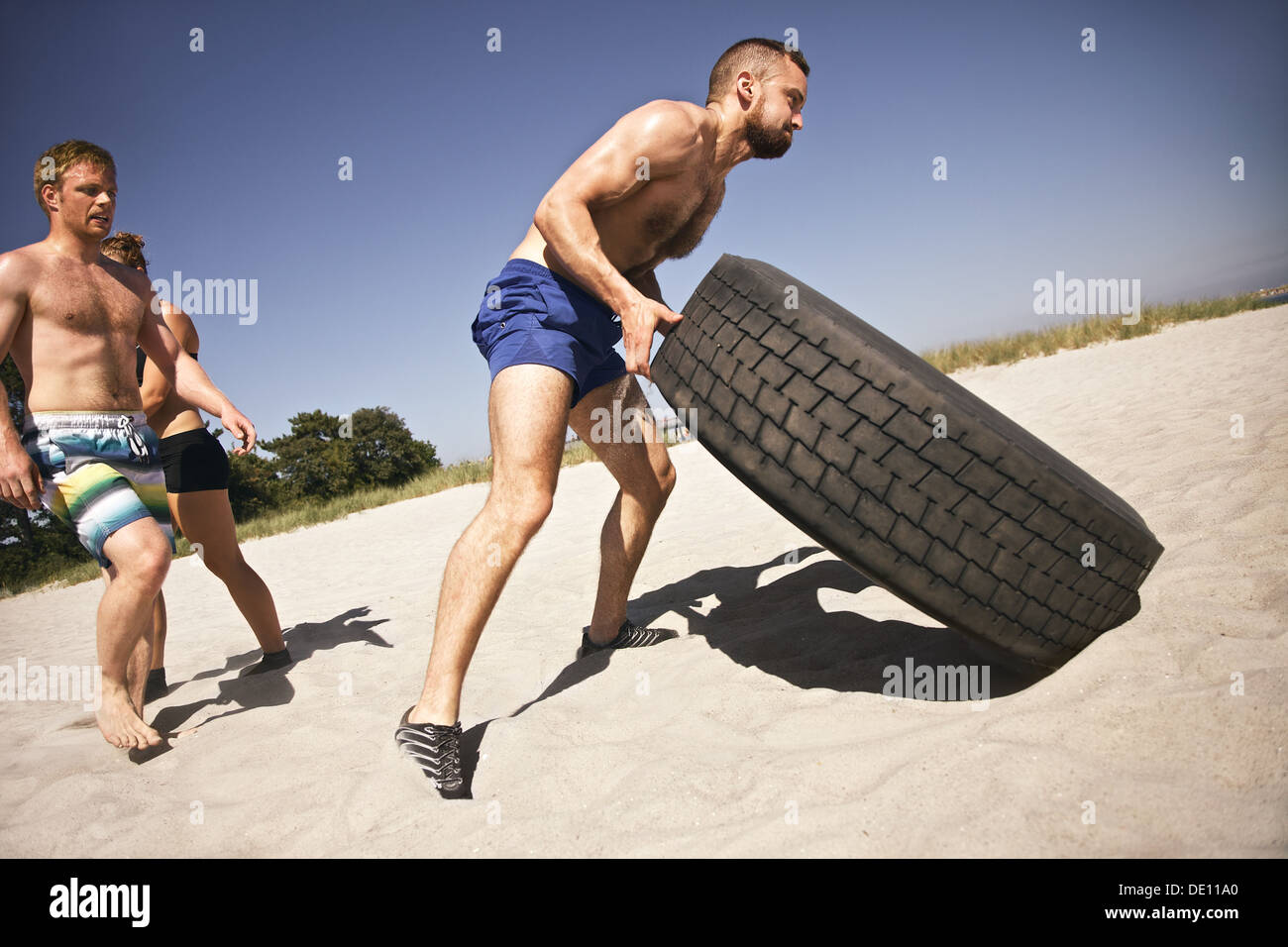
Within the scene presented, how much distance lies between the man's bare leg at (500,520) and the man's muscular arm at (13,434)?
4.90 feet

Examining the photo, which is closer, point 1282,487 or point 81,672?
point 1282,487

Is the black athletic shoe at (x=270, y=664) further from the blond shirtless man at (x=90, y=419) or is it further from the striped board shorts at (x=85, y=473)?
Answer: the striped board shorts at (x=85, y=473)

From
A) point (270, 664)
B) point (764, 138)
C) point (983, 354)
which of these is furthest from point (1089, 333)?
point (270, 664)

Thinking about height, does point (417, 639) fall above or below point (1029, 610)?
below

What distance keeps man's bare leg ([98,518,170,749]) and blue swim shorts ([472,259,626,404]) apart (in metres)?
1.34

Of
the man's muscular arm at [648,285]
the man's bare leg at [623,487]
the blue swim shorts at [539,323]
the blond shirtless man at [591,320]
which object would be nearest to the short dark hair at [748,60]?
the blond shirtless man at [591,320]

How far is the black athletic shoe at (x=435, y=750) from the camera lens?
1.91 metres

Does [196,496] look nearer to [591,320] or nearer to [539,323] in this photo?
[539,323]

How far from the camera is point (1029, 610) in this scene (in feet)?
5.68

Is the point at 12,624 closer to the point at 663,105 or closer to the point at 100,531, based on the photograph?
the point at 100,531

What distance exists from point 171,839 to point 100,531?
111 centimetres

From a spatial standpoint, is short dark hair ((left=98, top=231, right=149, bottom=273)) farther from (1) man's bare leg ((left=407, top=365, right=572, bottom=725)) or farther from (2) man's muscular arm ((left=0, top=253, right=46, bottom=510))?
(1) man's bare leg ((left=407, top=365, right=572, bottom=725))

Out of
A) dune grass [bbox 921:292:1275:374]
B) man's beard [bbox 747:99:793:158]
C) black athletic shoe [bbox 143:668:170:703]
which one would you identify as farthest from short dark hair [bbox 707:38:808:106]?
dune grass [bbox 921:292:1275:374]
